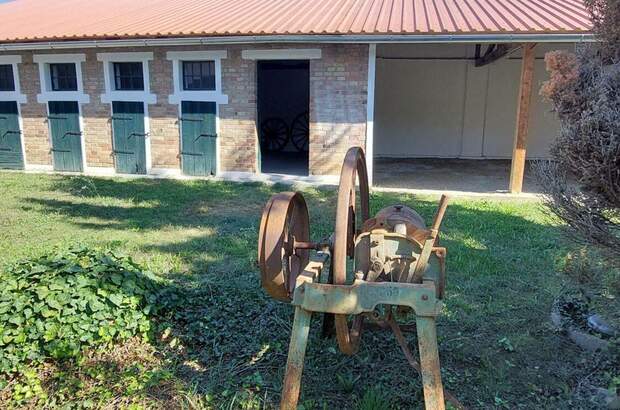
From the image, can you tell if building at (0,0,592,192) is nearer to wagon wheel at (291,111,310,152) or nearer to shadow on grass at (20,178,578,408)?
wagon wheel at (291,111,310,152)

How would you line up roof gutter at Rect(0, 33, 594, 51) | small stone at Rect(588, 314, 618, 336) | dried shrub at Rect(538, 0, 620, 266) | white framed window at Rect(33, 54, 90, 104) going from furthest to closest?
white framed window at Rect(33, 54, 90, 104)
roof gutter at Rect(0, 33, 594, 51)
small stone at Rect(588, 314, 618, 336)
dried shrub at Rect(538, 0, 620, 266)

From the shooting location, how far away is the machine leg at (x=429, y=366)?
213 cm

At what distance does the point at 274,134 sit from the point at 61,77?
560 centimetres

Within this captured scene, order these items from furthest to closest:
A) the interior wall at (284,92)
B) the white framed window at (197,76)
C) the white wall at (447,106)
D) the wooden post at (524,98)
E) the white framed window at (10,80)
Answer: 1. the interior wall at (284,92)
2. the white wall at (447,106)
3. the white framed window at (10,80)
4. the white framed window at (197,76)
5. the wooden post at (524,98)

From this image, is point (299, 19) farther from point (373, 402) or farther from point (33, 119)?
point (373, 402)

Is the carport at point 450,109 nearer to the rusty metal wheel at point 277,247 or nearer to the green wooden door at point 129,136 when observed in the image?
the green wooden door at point 129,136

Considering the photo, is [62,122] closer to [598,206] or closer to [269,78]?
[269,78]

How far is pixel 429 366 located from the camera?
7.05 feet

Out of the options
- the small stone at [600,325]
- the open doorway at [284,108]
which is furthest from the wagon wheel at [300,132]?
the small stone at [600,325]

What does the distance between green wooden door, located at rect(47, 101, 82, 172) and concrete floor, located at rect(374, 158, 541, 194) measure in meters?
6.05

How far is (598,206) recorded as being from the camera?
2492 mm

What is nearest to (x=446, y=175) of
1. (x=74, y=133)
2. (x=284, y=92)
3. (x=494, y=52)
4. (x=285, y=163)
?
(x=494, y=52)

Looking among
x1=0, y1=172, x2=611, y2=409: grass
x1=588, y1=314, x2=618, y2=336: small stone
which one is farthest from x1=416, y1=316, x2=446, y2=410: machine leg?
x1=588, y1=314, x2=618, y2=336: small stone

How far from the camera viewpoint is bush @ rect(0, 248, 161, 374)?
2811 millimetres
